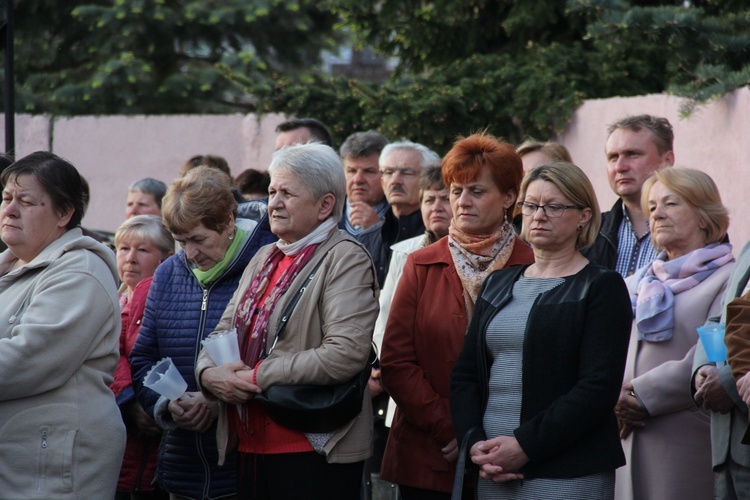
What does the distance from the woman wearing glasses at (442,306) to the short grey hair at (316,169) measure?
1.50 ft

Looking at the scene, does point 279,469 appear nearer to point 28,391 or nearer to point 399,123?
point 28,391

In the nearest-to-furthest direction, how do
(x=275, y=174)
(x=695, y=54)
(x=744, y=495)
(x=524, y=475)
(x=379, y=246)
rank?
(x=524, y=475), (x=744, y=495), (x=275, y=174), (x=379, y=246), (x=695, y=54)

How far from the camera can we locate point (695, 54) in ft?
26.6

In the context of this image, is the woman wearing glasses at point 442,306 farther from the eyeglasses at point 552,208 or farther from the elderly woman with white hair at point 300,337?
the eyeglasses at point 552,208

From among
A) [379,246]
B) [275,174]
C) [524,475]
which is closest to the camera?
[524,475]

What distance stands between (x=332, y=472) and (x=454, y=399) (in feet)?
1.92

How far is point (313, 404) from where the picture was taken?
13.4 ft

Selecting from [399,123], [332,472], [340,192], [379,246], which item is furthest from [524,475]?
[399,123]

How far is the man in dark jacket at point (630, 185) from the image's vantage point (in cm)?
541

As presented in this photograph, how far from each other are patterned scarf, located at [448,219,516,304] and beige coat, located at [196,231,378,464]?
40 cm

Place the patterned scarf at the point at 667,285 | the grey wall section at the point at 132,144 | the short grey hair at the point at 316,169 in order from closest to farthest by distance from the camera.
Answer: the short grey hair at the point at 316,169, the patterned scarf at the point at 667,285, the grey wall section at the point at 132,144

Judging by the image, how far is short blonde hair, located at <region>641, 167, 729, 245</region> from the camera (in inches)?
186

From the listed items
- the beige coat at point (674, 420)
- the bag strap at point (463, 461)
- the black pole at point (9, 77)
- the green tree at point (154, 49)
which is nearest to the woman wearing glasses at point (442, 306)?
the bag strap at point (463, 461)

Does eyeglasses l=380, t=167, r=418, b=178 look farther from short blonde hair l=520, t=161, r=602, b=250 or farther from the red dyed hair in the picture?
short blonde hair l=520, t=161, r=602, b=250
